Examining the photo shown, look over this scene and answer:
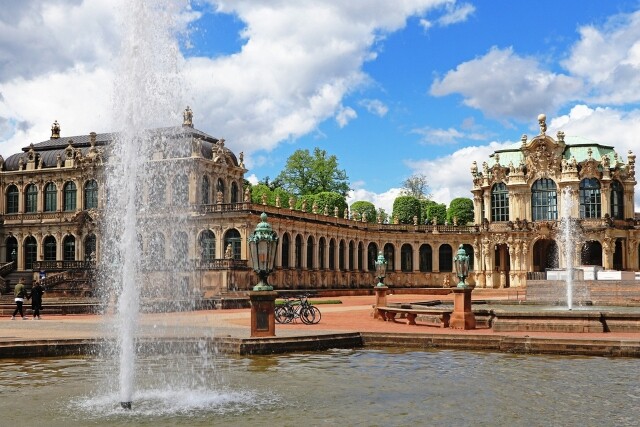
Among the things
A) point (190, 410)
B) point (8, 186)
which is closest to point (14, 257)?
point (8, 186)

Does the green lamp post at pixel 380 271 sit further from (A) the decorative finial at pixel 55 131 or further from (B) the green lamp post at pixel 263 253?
(A) the decorative finial at pixel 55 131

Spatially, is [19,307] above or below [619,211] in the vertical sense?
below

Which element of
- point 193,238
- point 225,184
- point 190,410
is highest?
point 225,184

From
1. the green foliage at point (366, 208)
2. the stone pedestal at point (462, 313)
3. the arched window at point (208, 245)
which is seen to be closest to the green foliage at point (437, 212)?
the green foliage at point (366, 208)

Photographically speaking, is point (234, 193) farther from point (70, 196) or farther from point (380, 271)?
point (380, 271)

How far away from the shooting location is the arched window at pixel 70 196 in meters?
70.1

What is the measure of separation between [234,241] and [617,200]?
126 feet

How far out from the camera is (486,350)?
1973 cm

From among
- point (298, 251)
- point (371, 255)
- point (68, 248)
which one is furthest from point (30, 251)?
point (371, 255)

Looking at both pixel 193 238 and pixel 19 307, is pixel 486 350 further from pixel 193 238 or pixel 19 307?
pixel 193 238

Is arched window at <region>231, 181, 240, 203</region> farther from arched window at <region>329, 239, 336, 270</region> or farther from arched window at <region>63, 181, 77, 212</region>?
arched window at <region>63, 181, 77, 212</region>

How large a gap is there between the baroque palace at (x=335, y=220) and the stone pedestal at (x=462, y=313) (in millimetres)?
34091

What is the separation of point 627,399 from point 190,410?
7.20 meters

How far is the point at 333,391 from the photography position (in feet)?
45.4
